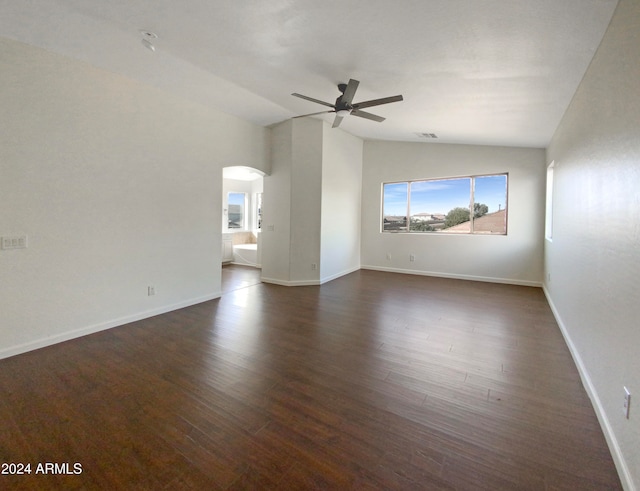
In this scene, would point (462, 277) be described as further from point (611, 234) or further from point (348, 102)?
point (611, 234)

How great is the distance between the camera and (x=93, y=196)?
10.5 ft

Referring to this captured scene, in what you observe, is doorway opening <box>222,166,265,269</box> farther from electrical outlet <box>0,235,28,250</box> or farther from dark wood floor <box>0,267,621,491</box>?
electrical outlet <box>0,235,28,250</box>

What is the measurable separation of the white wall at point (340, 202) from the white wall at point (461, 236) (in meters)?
0.42

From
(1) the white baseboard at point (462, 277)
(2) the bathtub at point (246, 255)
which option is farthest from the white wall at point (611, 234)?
(2) the bathtub at point (246, 255)

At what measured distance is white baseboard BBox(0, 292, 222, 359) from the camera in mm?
2736

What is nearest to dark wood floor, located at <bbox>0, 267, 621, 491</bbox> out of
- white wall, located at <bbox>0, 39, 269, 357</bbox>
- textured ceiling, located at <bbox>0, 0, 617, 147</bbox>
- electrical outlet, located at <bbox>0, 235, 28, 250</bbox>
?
white wall, located at <bbox>0, 39, 269, 357</bbox>

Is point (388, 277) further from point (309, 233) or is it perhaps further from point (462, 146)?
point (462, 146)

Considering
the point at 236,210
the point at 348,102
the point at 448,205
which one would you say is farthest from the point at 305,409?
the point at 236,210

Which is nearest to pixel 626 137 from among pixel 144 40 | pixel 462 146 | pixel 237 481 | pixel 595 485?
pixel 595 485

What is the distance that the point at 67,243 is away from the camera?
120 inches

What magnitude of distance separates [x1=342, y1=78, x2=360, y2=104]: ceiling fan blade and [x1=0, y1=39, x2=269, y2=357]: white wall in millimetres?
2250

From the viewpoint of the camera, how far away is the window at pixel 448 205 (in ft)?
20.0

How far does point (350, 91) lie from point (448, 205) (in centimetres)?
433

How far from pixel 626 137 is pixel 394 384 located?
2.16 meters
